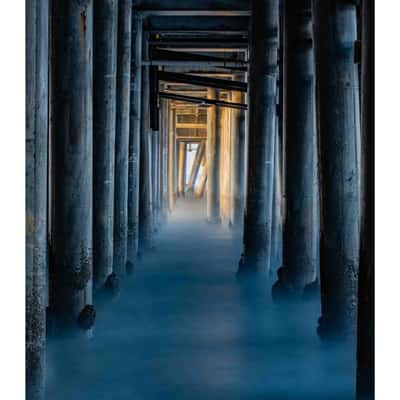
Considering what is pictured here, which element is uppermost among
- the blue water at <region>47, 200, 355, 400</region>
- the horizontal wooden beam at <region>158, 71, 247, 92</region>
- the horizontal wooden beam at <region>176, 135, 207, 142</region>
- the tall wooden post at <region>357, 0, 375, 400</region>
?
the horizontal wooden beam at <region>176, 135, 207, 142</region>

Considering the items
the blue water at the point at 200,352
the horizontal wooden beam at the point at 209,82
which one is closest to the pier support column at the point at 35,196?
the blue water at the point at 200,352

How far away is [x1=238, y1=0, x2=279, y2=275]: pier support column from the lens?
7.71 m

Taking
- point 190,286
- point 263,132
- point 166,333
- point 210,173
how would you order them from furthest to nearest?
point 210,173, point 190,286, point 263,132, point 166,333

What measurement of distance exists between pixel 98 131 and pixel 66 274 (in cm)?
215

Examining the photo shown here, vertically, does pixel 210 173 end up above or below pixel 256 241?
above

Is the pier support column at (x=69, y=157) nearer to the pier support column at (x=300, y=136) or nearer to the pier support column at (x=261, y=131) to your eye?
the pier support column at (x=300, y=136)

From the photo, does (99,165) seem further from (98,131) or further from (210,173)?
(210,173)

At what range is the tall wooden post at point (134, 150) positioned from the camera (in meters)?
9.22

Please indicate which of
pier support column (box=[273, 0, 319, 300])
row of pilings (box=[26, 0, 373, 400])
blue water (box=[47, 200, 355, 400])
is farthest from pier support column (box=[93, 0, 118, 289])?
pier support column (box=[273, 0, 319, 300])

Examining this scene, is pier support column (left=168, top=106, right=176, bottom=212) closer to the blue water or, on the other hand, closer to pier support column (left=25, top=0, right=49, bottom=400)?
the blue water

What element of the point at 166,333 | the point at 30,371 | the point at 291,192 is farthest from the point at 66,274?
the point at 291,192

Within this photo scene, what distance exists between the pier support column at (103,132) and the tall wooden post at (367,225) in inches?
151

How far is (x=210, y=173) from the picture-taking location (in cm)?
1658

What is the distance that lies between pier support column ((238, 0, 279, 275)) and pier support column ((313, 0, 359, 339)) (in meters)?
2.97
